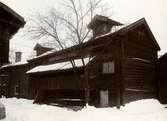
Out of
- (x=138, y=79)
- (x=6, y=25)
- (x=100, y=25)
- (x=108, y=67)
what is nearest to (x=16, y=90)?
(x=100, y=25)

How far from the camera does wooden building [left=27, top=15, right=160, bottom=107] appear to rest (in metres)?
20.0

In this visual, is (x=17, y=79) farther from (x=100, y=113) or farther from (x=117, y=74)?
(x=100, y=113)

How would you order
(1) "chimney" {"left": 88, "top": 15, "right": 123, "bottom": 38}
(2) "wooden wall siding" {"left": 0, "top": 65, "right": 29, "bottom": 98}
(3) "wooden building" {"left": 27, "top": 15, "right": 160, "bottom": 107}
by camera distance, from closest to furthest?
(3) "wooden building" {"left": 27, "top": 15, "right": 160, "bottom": 107}, (1) "chimney" {"left": 88, "top": 15, "right": 123, "bottom": 38}, (2) "wooden wall siding" {"left": 0, "top": 65, "right": 29, "bottom": 98}

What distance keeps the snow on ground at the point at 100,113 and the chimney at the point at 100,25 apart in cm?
726

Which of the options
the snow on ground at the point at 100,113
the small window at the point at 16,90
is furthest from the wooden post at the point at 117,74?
the small window at the point at 16,90

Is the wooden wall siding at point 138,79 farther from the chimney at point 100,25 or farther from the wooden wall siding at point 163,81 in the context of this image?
the chimney at point 100,25

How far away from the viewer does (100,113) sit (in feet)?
52.9

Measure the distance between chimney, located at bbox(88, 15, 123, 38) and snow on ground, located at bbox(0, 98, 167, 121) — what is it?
7.26 metres

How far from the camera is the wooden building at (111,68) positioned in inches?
789

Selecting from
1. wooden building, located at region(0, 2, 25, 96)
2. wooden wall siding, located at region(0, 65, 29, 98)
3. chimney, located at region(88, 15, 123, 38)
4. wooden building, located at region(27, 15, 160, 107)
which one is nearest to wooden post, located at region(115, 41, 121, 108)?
wooden building, located at region(27, 15, 160, 107)

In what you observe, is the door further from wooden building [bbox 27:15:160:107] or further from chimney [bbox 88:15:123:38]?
chimney [bbox 88:15:123:38]

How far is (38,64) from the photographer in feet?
105

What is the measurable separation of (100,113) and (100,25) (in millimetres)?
10054

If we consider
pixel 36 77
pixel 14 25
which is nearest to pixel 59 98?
pixel 36 77
